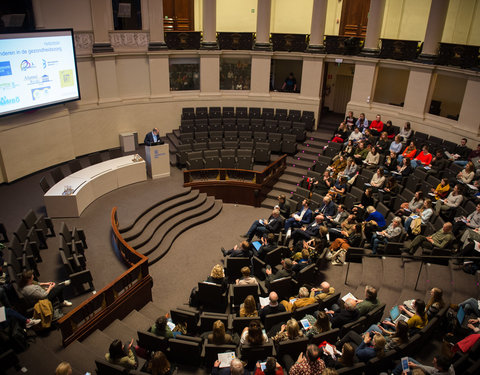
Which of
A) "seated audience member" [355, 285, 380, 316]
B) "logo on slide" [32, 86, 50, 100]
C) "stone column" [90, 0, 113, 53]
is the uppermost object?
"stone column" [90, 0, 113, 53]

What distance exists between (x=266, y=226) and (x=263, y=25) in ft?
31.4

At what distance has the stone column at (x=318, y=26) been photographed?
1539cm

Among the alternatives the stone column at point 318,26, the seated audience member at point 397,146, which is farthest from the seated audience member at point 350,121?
the stone column at point 318,26

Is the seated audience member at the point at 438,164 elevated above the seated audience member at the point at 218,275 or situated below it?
above

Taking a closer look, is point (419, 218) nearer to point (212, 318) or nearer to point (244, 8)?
point (212, 318)

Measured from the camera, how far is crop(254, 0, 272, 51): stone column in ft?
51.8

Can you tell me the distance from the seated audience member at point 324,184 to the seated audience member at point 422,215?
8.91 ft

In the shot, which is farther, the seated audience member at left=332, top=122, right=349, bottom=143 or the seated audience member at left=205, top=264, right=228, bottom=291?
the seated audience member at left=332, top=122, right=349, bottom=143

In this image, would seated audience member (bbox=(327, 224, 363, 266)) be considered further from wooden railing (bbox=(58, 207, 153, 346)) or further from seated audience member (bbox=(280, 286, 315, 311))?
wooden railing (bbox=(58, 207, 153, 346))

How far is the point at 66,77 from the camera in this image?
1249cm

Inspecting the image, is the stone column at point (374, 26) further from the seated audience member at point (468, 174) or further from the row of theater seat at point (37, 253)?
the row of theater seat at point (37, 253)

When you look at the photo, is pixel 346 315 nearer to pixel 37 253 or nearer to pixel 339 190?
pixel 339 190

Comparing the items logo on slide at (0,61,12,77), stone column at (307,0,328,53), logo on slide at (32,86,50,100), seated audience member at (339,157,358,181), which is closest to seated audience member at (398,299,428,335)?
seated audience member at (339,157,358,181)

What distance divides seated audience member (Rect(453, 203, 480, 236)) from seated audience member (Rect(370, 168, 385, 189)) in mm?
2268
